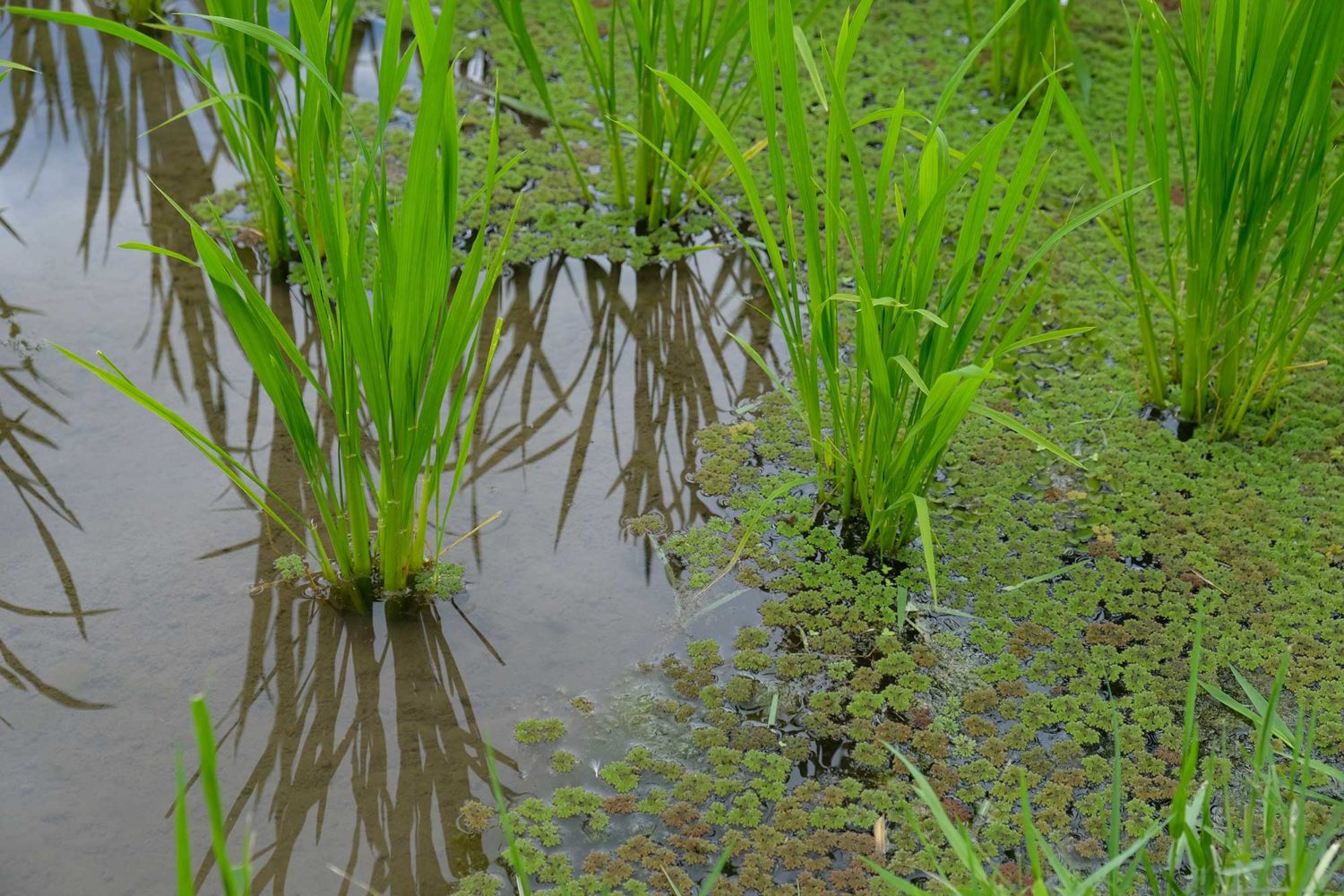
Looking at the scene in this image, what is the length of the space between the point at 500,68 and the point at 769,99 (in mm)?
1750

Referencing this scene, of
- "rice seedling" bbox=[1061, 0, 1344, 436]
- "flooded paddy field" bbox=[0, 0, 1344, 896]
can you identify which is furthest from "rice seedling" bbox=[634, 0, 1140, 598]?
"rice seedling" bbox=[1061, 0, 1344, 436]

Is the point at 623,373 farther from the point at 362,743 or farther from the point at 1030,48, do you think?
the point at 1030,48

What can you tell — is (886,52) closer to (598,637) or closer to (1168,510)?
(1168,510)

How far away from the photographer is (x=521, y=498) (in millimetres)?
2316

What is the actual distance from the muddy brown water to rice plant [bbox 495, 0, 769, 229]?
23 centimetres

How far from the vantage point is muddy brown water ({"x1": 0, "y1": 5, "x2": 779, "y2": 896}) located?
5.76 ft

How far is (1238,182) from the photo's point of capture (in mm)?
2229

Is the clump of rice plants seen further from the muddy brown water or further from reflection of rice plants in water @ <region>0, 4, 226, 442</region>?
reflection of rice plants in water @ <region>0, 4, 226, 442</region>

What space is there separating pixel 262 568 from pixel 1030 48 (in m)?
2.50

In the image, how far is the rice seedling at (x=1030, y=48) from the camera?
3.37m

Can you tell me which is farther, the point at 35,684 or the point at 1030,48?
the point at 1030,48

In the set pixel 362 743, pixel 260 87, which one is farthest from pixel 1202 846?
pixel 260 87

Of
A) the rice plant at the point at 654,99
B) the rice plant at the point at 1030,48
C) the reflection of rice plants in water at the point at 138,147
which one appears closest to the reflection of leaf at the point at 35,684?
the reflection of rice plants in water at the point at 138,147

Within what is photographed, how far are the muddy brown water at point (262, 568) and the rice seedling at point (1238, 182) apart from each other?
2.85ft
